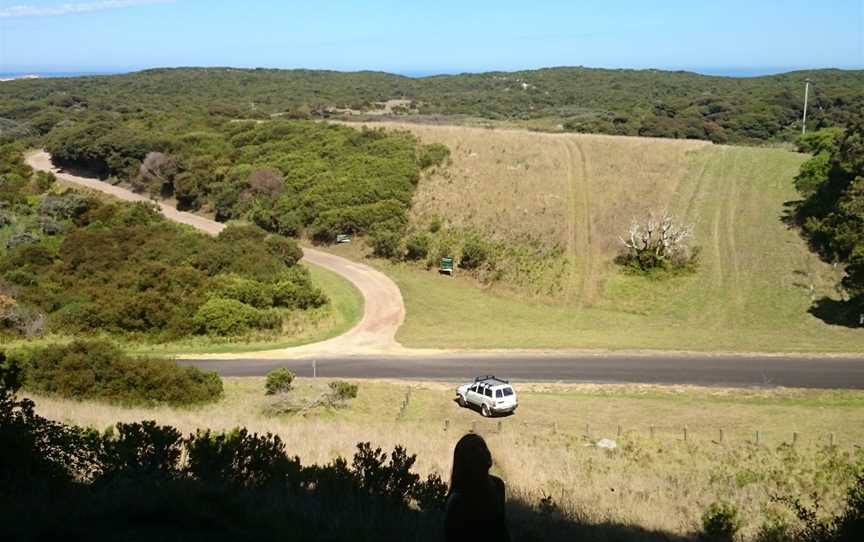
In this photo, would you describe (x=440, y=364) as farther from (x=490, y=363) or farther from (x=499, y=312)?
(x=499, y=312)

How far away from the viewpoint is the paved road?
2548 cm

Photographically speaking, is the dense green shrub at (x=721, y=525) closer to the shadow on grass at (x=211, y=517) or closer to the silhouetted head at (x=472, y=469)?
the shadow on grass at (x=211, y=517)

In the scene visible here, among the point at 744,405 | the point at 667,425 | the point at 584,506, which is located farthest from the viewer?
the point at 744,405

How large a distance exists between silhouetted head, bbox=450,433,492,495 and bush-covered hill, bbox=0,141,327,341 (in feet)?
89.7

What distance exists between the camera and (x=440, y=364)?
27.8 m

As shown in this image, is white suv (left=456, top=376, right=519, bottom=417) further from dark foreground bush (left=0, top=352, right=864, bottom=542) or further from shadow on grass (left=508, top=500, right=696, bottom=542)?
shadow on grass (left=508, top=500, right=696, bottom=542)

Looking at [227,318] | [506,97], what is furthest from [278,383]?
[506,97]

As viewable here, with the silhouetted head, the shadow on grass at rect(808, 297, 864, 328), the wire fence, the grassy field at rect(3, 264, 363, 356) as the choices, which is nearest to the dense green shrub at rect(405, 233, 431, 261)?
the grassy field at rect(3, 264, 363, 356)

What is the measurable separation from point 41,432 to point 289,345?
70.6ft

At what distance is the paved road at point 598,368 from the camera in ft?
83.6

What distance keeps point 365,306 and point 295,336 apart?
4844 mm

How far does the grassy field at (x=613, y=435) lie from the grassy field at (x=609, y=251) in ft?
22.3

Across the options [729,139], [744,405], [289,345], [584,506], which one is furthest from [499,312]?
[729,139]

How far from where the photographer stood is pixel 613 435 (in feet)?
65.3
